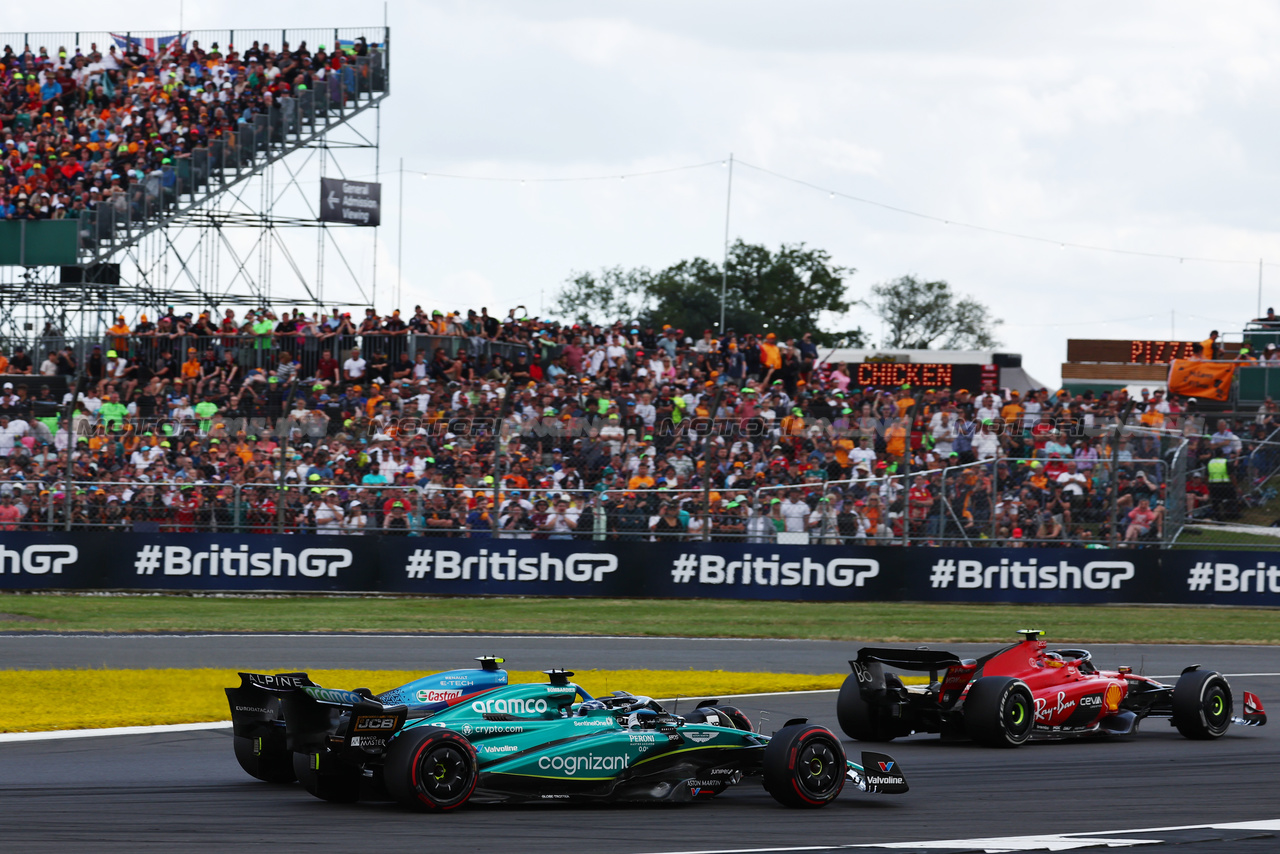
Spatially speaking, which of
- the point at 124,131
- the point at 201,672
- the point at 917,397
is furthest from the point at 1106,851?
the point at 124,131

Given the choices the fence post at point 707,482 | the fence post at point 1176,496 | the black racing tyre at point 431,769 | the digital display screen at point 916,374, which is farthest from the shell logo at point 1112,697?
the digital display screen at point 916,374

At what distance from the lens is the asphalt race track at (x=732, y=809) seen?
269 inches

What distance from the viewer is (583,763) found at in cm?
757

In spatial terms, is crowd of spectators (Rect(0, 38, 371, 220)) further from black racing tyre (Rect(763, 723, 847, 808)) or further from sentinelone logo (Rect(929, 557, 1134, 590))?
black racing tyre (Rect(763, 723, 847, 808))

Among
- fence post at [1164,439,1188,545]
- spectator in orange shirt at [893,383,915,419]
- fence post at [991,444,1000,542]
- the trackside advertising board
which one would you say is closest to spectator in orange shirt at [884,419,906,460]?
spectator in orange shirt at [893,383,915,419]

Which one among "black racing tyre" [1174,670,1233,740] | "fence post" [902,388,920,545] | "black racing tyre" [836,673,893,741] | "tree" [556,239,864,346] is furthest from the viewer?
"tree" [556,239,864,346]

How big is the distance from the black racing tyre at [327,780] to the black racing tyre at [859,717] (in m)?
3.52

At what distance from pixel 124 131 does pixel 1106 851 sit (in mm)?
32523

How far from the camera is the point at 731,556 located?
21.0 m

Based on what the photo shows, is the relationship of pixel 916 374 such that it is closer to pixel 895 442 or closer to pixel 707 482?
pixel 895 442

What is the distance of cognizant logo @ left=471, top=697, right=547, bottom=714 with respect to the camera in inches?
298

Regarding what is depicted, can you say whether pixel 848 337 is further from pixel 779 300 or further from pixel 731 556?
pixel 731 556

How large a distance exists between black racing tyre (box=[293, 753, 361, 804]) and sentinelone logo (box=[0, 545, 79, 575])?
47.1ft

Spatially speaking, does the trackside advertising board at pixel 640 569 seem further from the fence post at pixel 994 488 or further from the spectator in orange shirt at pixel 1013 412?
the spectator in orange shirt at pixel 1013 412
